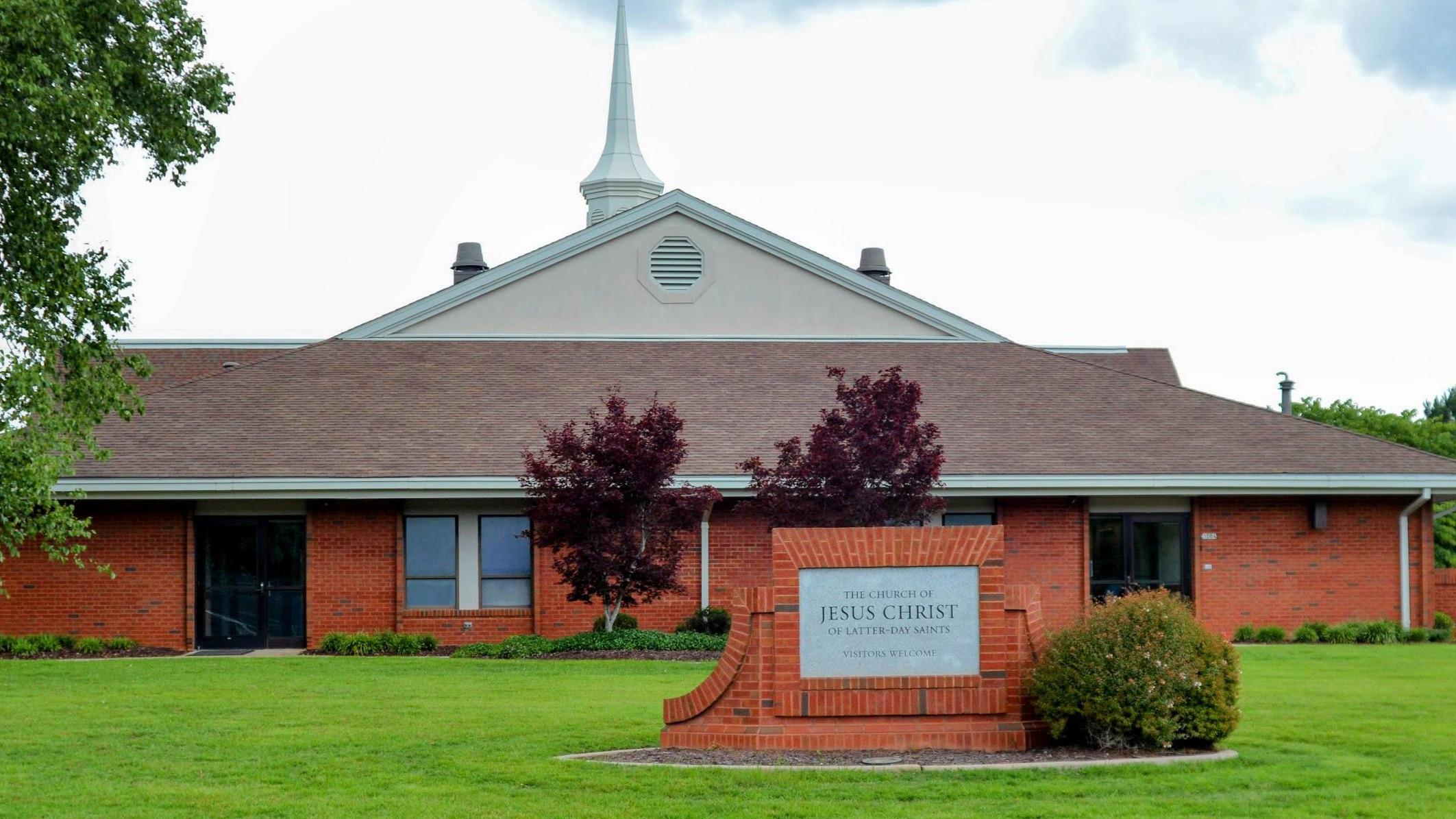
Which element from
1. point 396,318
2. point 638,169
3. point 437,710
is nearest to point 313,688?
point 437,710

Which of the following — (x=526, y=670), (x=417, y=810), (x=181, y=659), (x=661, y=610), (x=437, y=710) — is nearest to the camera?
(x=417, y=810)

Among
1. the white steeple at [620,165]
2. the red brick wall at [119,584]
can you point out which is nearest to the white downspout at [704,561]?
the red brick wall at [119,584]

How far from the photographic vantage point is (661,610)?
79.6ft

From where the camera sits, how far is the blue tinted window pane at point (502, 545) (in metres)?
24.6

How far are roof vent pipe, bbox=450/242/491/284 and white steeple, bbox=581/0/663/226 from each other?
6.64m

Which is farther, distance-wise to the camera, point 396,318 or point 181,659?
point 396,318

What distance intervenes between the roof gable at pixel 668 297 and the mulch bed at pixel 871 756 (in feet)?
61.3

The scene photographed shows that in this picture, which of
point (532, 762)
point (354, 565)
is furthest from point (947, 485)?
point (532, 762)

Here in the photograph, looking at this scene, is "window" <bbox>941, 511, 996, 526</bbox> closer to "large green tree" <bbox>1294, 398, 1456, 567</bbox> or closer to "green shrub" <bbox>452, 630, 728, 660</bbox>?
"green shrub" <bbox>452, 630, 728, 660</bbox>

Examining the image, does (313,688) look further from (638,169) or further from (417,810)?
(638,169)

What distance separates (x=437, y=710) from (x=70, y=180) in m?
7.30

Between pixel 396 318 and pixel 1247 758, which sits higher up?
pixel 396 318

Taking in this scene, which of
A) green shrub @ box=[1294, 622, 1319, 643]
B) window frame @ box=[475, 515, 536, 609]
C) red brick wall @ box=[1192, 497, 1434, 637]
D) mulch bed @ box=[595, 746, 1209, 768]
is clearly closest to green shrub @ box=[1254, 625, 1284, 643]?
green shrub @ box=[1294, 622, 1319, 643]

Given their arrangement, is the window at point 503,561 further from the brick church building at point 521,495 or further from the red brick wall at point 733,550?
the red brick wall at point 733,550
